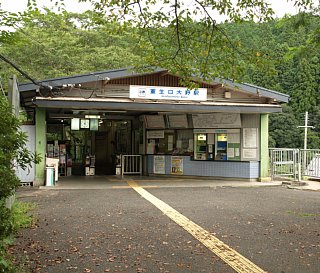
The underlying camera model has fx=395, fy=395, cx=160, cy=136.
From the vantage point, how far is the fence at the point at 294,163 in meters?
15.1

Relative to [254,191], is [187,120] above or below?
above

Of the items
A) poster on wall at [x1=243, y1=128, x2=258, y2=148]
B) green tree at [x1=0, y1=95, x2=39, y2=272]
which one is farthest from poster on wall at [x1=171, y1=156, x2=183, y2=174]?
green tree at [x1=0, y1=95, x2=39, y2=272]

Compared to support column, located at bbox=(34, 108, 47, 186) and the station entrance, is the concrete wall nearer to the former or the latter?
the station entrance

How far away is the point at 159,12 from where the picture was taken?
623 centimetres

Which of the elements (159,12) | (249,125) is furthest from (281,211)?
(249,125)

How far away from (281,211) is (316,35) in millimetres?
4763

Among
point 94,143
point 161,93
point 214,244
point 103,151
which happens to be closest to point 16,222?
point 214,244

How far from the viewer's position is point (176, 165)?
16531 mm

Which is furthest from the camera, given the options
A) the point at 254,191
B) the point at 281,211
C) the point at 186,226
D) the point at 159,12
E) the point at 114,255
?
the point at 254,191

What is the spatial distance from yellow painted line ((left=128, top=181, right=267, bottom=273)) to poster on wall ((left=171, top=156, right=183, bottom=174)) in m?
6.72

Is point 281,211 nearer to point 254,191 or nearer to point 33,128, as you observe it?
point 254,191

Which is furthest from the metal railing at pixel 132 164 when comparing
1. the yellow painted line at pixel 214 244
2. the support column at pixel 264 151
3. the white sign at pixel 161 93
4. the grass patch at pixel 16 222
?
the grass patch at pixel 16 222

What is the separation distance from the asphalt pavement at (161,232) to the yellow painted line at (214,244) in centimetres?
9

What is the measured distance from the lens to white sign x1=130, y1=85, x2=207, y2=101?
45.0 feet
